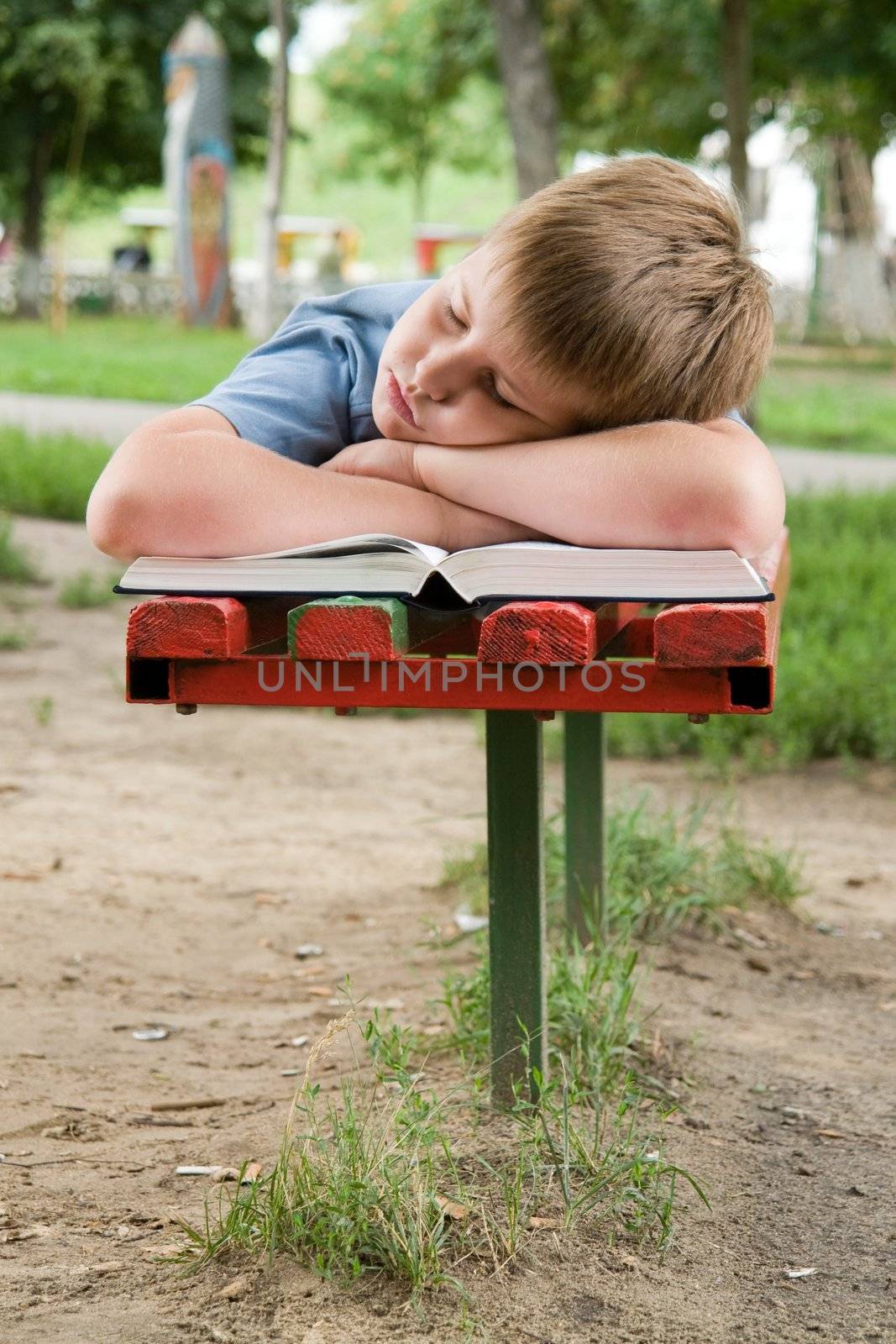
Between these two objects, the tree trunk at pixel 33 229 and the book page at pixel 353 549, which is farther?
the tree trunk at pixel 33 229

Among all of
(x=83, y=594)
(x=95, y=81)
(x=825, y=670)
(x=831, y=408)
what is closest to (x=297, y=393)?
(x=825, y=670)

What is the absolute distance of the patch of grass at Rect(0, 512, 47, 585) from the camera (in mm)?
6434

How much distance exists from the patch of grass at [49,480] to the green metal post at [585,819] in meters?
5.00

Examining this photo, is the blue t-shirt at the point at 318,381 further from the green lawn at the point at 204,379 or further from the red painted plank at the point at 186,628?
the green lawn at the point at 204,379

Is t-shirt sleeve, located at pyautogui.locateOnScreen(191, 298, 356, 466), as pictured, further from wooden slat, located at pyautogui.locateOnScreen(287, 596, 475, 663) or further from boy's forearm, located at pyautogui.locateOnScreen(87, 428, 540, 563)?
wooden slat, located at pyautogui.locateOnScreen(287, 596, 475, 663)

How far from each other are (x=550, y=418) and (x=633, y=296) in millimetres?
192

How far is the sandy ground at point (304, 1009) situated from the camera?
1.68m

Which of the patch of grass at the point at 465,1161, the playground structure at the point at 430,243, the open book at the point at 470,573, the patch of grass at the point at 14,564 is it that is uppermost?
the playground structure at the point at 430,243

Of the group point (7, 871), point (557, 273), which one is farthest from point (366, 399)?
point (7, 871)

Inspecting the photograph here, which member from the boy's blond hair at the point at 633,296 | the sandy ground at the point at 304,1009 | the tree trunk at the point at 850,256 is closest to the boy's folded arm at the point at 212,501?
the boy's blond hair at the point at 633,296

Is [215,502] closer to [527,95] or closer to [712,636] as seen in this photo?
[712,636]

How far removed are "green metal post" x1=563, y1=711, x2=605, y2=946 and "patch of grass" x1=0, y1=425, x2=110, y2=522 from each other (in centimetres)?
500

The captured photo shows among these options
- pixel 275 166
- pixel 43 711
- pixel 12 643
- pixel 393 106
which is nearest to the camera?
pixel 43 711

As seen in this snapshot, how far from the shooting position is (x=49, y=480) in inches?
298
